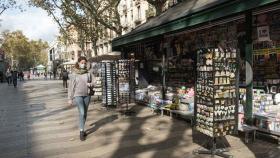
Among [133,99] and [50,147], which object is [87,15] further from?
[50,147]

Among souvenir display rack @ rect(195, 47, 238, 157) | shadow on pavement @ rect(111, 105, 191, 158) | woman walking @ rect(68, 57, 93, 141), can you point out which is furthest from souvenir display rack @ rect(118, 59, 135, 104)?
souvenir display rack @ rect(195, 47, 238, 157)

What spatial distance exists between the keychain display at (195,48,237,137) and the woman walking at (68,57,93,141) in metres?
3.00

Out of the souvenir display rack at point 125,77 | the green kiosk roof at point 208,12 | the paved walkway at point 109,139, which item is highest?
the green kiosk roof at point 208,12

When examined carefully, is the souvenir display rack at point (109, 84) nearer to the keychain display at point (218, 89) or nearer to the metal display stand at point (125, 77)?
the metal display stand at point (125, 77)

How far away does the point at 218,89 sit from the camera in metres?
6.69

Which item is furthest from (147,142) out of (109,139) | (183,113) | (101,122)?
(101,122)

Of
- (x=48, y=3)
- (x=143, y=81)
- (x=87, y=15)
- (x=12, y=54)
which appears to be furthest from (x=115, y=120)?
(x=12, y=54)

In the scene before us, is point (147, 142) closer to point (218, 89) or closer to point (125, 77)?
point (218, 89)

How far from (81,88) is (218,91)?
3.43 meters

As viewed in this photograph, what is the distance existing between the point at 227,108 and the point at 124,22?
48.7 metres

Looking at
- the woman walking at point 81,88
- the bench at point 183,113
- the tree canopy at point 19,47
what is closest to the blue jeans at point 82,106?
the woman walking at point 81,88

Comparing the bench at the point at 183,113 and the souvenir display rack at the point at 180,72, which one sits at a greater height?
the souvenir display rack at the point at 180,72

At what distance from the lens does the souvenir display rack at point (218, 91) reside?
6660mm

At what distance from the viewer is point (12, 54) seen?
379 feet
